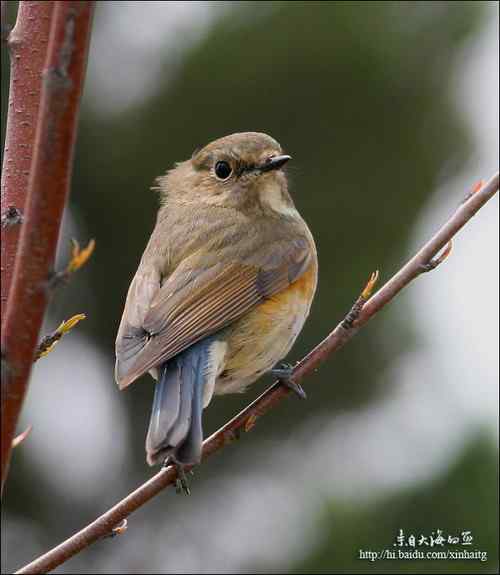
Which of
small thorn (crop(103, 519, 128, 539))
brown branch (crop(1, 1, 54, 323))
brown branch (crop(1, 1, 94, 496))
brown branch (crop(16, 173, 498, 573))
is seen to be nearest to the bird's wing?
brown branch (crop(16, 173, 498, 573))

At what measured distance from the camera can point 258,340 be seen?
357cm

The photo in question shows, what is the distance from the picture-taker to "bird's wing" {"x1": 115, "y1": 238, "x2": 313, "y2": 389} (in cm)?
323

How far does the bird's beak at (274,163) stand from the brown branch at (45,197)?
2421 millimetres

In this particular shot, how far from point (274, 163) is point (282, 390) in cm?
124

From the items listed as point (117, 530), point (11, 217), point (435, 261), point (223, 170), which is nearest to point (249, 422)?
point (117, 530)

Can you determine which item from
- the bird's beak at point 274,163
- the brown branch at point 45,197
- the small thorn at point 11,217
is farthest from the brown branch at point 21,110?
the bird's beak at point 274,163

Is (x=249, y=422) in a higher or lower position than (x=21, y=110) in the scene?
lower

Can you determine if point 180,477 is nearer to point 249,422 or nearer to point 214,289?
point 249,422

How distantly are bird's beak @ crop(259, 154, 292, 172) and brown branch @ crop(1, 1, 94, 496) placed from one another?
2421mm

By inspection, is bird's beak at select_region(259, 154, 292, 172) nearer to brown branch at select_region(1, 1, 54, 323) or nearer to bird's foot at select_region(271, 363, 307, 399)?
bird's foot at select_region(271, 363, 307, 399)

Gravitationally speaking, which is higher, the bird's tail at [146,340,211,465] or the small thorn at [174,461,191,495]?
the bird's tail at [146,340,211,465]

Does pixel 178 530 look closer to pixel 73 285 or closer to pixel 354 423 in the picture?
pixel 354 423

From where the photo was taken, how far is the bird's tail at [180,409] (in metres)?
2.59

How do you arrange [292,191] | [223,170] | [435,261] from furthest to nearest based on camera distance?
[292,191] < [223,170] < [435,261]
